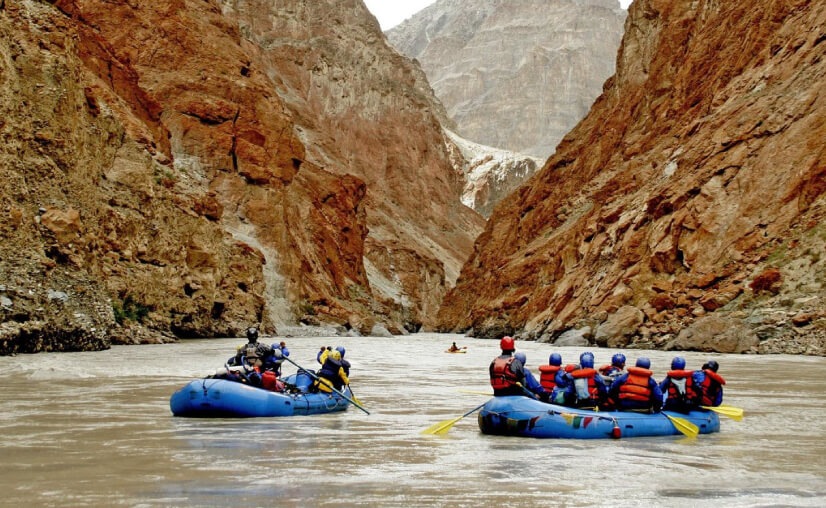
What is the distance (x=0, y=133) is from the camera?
28281 mm

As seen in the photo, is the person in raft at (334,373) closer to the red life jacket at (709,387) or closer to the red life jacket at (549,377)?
the red life jacket at (549,377)

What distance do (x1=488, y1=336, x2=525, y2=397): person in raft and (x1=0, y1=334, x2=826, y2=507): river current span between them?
2.52ft

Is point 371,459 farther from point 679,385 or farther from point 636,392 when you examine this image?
point 679,385

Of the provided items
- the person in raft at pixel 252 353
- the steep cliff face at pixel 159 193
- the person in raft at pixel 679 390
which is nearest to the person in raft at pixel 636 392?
the person in raft at pixel 679 390

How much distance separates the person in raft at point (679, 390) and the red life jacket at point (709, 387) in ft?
0.85

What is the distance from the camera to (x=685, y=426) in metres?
13.2

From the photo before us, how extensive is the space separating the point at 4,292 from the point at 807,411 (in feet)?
72.7

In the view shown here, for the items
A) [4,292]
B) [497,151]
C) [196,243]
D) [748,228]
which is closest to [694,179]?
[748,228]

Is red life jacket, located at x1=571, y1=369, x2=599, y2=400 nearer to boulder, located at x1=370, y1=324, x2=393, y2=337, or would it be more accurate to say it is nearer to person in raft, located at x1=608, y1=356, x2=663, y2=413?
person in raft, located at x1=608, y1=356, x2=663, y2=413

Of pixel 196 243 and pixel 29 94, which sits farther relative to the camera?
pixel 196 243

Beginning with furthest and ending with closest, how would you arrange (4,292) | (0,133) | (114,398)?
1. (0,133)
2. (4,292)
3. (114,398)

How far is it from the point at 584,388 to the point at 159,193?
1367 inches

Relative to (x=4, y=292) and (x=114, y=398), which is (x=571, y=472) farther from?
(x=4, y=292)

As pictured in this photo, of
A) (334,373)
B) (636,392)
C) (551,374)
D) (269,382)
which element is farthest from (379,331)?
(636,392)
